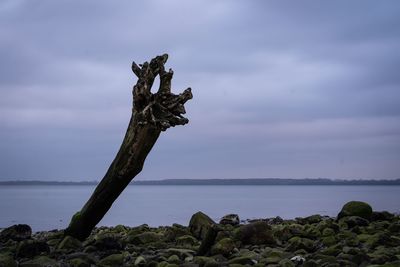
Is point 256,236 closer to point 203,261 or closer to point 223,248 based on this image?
point 223,248

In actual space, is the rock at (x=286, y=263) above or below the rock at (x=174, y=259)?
above

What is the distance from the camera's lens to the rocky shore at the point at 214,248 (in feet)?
28.2

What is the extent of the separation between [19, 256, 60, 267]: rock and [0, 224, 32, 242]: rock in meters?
3.57

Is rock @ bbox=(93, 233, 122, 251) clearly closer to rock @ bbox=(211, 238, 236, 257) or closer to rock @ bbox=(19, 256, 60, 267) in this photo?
rock @ bbox=(19, 256, 60, 267)

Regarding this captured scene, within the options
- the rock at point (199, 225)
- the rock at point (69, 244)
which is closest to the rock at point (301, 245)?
the rock at point (199, 225)

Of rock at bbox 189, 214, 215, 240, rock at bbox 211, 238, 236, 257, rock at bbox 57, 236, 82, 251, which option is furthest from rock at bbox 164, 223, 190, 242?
rock at bbox 211, 238, 236, 257

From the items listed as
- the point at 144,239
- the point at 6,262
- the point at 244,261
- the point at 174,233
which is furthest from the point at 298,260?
the point at 6,262

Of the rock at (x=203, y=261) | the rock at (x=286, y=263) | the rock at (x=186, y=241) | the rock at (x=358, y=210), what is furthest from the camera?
the rock at (x=358, y=210)

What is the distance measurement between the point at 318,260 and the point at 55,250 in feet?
16.8

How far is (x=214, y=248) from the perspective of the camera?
966 cm

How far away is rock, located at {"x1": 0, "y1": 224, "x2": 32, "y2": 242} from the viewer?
12.5m

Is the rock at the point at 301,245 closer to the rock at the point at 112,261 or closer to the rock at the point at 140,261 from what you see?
the rock at the point at 140,261

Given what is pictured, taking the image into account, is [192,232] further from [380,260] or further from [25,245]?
[380,260]

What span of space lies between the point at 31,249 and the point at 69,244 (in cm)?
76
